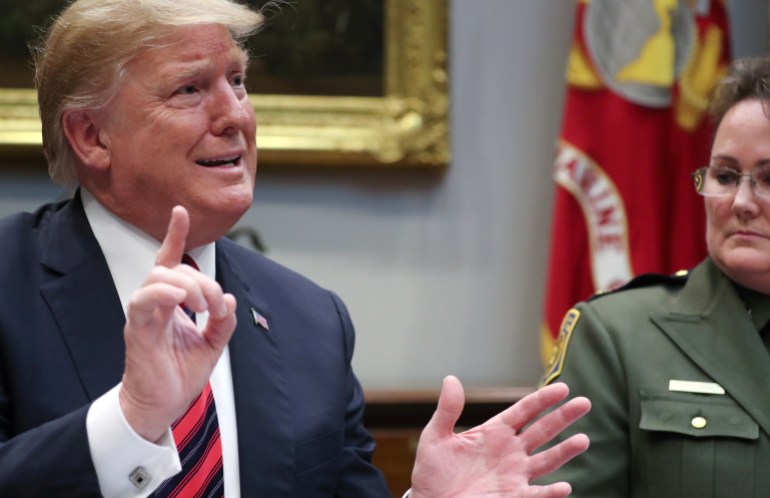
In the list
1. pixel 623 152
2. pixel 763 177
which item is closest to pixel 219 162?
pixel 763 177

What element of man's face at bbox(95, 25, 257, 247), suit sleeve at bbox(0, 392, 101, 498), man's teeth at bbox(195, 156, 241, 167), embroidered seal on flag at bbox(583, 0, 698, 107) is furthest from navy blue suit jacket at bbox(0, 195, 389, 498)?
embroidered seal on flag at bbox(583, 0, 698, 107)

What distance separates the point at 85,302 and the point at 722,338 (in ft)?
4.25

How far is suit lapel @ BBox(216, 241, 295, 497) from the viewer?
2.05m

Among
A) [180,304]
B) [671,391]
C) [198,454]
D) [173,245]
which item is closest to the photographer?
[173,245]

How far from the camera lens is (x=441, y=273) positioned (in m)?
4.54

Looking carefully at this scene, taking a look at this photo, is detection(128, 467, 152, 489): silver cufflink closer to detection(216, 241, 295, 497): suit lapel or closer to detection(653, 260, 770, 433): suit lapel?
detection(216, 241, 295, 497): suit lapel

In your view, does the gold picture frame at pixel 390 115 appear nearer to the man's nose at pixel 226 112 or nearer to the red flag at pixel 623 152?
the red flag at pixel 623 152

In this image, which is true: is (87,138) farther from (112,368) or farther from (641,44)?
(641,44)

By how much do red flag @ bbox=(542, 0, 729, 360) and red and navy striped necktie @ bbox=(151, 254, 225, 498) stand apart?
2478 mm

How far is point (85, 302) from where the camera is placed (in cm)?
202

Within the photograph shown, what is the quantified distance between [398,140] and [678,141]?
1039 mm

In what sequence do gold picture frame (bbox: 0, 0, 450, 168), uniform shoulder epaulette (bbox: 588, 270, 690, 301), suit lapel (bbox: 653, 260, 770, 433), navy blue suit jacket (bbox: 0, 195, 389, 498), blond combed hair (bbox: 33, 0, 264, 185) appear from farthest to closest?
gold picture frame (bbox: 0, 0, 450, 168) → uniform shoulder epaulette (bbox: 588, 270, 690, 301) → suit lapel (bbox: 653, 260, 770, 433) → blond combed hair (bbox: 33, 0, 264, 185) → navy blue suit jacket (bbox: 0, 195, 389, 498)

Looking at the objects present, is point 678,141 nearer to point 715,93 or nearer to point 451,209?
point 451,209

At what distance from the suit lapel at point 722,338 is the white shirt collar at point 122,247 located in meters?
1.08
